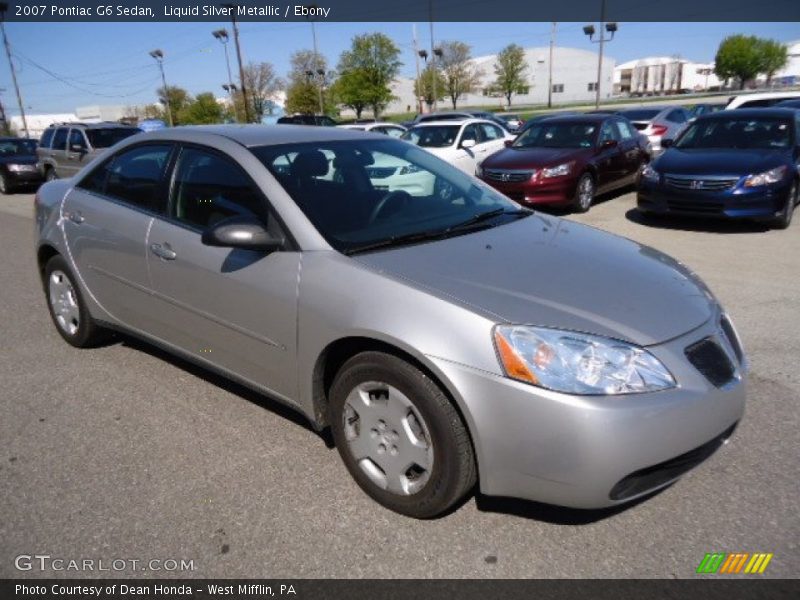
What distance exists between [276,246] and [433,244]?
0.72m

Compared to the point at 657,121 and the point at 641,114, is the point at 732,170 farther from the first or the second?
the point at 641,114

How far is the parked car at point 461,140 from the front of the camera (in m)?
11.5

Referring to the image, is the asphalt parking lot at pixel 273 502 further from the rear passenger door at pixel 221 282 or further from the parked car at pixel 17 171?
the parked car at pixel 17 171

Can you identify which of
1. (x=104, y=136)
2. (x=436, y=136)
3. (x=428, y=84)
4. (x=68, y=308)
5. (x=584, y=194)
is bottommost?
(x=584, y=194)

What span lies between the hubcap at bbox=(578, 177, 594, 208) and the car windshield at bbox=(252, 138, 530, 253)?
6.41 meters

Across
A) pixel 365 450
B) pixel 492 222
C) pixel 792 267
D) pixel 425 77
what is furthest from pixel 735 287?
pixel 425 77

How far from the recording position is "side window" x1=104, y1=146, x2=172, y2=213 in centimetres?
346

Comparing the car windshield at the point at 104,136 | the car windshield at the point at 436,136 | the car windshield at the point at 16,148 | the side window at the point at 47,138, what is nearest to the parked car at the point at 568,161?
the car windshield at the point at 436,136

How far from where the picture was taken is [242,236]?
8.65 feet

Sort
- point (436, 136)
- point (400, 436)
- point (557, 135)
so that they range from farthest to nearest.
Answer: point (436, 136)
point (557, 135)
point (400, 436)

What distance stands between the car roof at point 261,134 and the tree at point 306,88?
53.7 m

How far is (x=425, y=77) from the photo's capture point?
7006 centimetres

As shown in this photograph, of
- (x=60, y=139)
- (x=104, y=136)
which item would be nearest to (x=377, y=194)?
(x=104, y=136)

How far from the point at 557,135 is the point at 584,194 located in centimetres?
135
